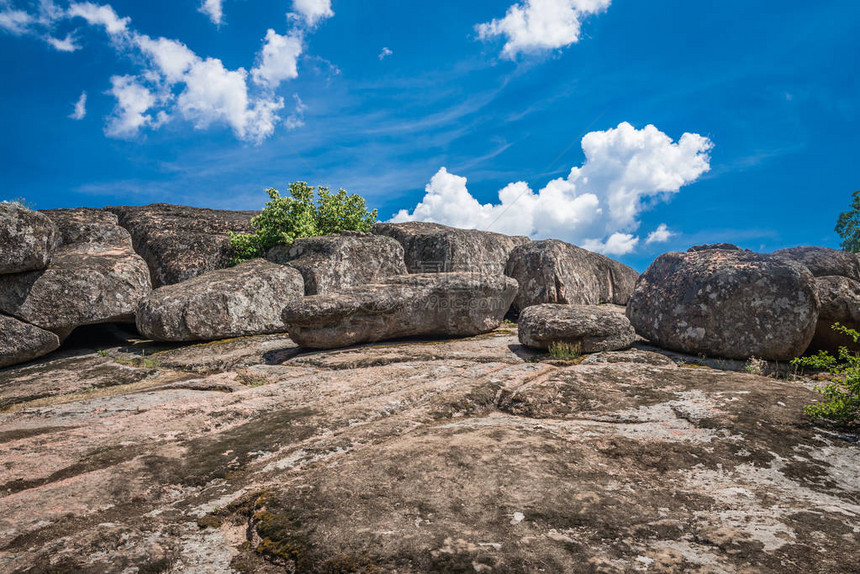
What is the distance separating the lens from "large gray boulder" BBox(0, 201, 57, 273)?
35.2ft

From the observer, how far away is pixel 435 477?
3.86 m

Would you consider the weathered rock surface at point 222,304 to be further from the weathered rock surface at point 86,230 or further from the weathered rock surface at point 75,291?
the weathered rock surface at point 86,230

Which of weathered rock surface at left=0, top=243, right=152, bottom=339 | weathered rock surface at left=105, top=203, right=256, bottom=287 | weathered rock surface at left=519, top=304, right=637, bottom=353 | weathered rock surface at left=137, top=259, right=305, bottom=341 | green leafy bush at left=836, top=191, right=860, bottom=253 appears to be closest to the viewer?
weathered rock surface at left=519, top=304, right=637, bottom=353

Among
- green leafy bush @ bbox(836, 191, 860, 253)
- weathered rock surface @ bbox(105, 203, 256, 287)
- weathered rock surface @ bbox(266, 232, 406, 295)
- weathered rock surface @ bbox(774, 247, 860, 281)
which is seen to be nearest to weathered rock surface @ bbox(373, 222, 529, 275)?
weathered rock surface @ bbox(266, 232, 406, 295)

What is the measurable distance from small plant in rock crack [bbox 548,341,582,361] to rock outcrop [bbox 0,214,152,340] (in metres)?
11.2

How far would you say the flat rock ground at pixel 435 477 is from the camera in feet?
9.49

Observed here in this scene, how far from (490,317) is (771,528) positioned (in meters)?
10.1

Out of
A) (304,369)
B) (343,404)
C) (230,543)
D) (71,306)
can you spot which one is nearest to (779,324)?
(343,404)

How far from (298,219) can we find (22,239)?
7.97 metres

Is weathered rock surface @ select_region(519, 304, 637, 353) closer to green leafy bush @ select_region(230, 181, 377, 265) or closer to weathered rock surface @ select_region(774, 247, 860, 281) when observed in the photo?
weathered rock surface @ select_region(774, 247, 860, 281)

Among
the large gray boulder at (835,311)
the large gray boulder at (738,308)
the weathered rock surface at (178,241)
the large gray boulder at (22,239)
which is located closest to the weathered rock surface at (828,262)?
the large gray boulder at (835,311)

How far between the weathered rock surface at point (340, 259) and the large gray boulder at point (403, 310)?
8.93ft

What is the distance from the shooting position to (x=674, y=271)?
10.9 metres

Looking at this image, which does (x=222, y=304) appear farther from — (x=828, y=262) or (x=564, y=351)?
(x=828, y=262)
